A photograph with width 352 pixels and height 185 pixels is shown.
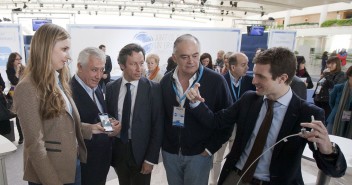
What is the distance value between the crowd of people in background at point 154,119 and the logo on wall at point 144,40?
522 cm

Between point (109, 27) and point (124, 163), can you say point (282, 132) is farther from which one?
point (109, 27)

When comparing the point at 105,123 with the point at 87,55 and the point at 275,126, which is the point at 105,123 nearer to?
the point at 87,55

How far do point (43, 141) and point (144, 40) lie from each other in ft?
19.3

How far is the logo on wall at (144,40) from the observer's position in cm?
677

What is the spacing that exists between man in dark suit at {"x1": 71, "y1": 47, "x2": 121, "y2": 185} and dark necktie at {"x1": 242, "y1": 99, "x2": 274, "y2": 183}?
33.3 inches

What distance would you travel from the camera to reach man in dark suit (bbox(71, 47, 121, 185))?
1.57 metres

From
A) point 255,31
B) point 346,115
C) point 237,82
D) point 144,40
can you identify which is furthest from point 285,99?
point 255,31

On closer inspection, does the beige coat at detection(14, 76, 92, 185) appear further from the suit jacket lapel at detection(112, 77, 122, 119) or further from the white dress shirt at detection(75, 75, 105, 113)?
the suit jacket lapel at detection(112, 77, 122, 119)

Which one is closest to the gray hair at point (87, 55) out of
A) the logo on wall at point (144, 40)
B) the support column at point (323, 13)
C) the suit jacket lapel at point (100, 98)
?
the suit jacket lapel at point (100, 98)

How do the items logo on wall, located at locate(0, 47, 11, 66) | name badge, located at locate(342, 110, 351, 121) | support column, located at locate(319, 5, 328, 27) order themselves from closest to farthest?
name badge, located at locate(342, 110, 351, 121)
logo on wall, located at locate(0, 47, 11, 66)
support column, located at locate(319, 5, 328, 27)

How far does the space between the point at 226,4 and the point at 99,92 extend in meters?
17.1

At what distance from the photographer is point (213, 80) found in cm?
165

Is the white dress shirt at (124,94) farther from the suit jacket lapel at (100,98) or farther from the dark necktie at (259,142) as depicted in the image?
the dark necktie at (259,142)

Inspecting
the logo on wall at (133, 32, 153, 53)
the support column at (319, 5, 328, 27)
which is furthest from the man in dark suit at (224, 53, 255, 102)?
the support column at (319, 5, 328, 27)
